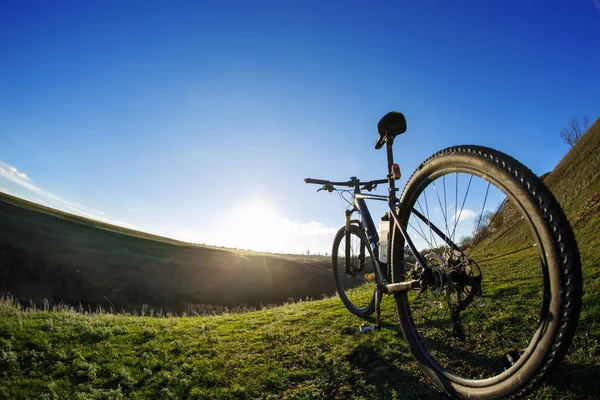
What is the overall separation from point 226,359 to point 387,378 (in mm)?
2008

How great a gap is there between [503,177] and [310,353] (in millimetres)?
3030

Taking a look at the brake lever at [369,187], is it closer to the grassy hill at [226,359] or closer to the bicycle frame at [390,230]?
the bicycle frame at [390,230]

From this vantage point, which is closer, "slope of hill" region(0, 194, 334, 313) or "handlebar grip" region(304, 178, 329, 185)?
"handlebar grip" region(304, 178, 329, 185)

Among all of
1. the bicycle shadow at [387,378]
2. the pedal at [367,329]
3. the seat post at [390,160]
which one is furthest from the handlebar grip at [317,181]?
the bicycle shadow at [387,378]

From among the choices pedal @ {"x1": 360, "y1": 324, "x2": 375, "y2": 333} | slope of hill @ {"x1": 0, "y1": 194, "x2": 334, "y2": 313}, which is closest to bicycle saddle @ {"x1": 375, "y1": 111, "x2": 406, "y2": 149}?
pedal @ {"x1": 360, "y1": 324, "x2": 375, "y2": 333}

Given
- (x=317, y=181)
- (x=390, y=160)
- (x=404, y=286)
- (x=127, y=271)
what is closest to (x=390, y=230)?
(x=404, y=286)

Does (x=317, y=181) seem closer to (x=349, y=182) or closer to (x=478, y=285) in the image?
(x=349, y=182)

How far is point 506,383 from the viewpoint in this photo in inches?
78.8

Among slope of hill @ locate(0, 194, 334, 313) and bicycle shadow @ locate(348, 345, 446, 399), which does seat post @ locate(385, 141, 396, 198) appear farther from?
slope of hill @ locate(0, 194, 334, 313)

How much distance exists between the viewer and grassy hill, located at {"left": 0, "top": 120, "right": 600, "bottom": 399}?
295cm

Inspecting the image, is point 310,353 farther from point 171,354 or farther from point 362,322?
point 171,354

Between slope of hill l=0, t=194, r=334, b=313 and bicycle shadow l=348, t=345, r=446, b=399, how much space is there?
3239 cm

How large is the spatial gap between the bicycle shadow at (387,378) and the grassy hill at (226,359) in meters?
0.01

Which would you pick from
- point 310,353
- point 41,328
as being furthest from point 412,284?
point 41,328
